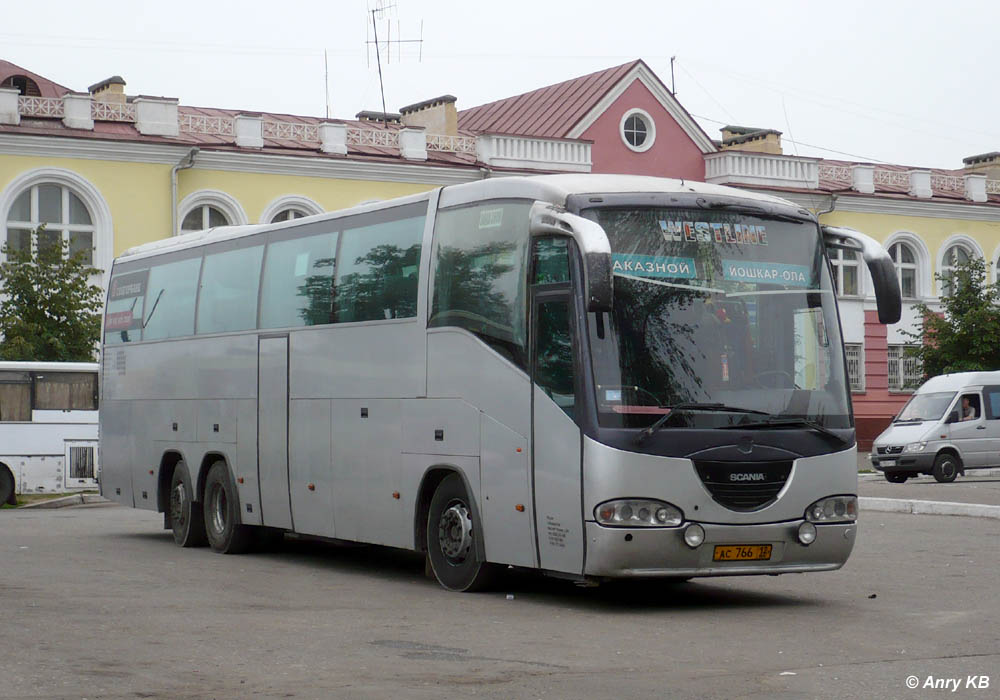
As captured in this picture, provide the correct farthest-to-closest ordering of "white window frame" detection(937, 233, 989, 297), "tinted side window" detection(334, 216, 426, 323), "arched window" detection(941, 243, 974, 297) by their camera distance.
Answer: "white window frame" detection(937, 233, 989, 297) < "arched window" detection(941, 243, 974, 297) < "tinted side window" detection(334, 216, 426, 323)

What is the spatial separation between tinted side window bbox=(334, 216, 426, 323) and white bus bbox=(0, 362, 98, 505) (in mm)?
13347

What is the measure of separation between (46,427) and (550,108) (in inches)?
955

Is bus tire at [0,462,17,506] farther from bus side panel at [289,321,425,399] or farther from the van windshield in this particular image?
the van windshield

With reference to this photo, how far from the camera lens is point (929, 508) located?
2241 centimetres

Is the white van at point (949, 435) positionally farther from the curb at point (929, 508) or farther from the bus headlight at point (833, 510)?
the bus headlight at point (833, 510)

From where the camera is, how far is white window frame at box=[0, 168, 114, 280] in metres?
36.4

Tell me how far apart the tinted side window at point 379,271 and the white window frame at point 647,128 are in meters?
31.4

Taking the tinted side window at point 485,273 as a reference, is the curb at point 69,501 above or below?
below

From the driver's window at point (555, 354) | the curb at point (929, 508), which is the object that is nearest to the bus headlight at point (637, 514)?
the driver's window at point (555, 354)

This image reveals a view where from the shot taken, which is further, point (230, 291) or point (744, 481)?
point (230, 291)

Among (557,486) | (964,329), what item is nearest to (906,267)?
(964,329)

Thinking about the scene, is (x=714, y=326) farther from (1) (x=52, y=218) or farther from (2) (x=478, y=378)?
(1) (x=52, y=218)

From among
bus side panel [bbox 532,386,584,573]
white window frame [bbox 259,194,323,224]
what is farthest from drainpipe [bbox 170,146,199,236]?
bus side panel [bbox 532,386,584,573]

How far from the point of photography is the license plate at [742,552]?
38.0 feet
